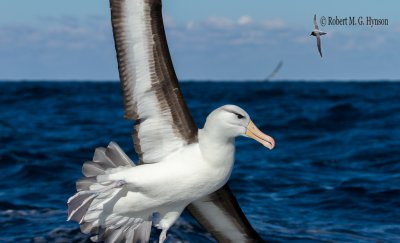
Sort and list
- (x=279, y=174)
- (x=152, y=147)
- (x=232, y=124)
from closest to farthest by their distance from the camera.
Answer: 1. (x=232, y=124)
2. (x=152, y=147)
3. (x=279, y=174)

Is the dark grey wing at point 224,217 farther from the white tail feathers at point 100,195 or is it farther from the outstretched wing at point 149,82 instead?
the outstretched wing at point 149,82

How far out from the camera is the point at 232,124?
6.23 metres

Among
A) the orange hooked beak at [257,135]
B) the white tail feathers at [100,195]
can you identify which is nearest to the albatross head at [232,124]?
the orange hooked beak at [257,135]

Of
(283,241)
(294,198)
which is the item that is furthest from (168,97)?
(294,198)

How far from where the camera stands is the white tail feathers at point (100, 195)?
6.58m

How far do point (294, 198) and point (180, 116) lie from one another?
18.2 ft

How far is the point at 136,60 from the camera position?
6.46 metres

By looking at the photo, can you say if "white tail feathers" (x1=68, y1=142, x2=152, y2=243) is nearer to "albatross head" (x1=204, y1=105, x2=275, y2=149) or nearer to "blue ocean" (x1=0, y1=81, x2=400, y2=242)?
"albatross head" (x1=204, y1=105, x2=275, y2=149)

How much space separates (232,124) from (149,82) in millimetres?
835

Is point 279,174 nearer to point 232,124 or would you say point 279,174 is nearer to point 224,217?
point 224,217

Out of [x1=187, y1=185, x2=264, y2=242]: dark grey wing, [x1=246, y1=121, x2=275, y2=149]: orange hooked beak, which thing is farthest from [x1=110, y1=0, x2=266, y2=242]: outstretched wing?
[x1=187, y1=185, x2=264, y2=242]: dark grey wing

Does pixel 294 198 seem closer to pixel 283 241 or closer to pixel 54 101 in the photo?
pixel 283 241

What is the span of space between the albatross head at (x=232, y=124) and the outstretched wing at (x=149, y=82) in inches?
16.0

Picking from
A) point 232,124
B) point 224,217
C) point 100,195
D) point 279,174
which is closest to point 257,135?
point 232,124
